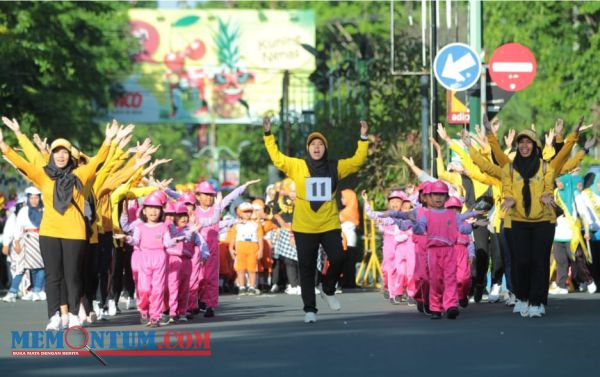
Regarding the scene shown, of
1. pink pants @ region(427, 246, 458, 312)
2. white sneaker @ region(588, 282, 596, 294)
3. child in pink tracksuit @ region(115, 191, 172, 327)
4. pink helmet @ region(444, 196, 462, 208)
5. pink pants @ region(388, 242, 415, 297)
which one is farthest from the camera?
white sneaker @ region(588, 282, 596, 294)

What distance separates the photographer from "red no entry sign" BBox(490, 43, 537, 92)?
25.5 metres

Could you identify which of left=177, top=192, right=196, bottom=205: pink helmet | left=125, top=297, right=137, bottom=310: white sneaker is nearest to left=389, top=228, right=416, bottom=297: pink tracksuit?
left=125, top=297, right=137, bottom=310: white sneaker

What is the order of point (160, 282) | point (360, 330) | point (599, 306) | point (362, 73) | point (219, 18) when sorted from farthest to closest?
1. point (219, 18)
2. point (362, 73)
3. point (599, 306)
4. point (160, 282)
5. point (360, 330)

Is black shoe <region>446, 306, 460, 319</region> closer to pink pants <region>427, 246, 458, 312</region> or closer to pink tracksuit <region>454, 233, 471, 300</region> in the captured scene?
pink pants <region>427, 246, 458, 312</region>

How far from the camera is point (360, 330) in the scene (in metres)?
16.2

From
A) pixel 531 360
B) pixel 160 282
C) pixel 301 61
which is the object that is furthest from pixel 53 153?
pixel 301 61

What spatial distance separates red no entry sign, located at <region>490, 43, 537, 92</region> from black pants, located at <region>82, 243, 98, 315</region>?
30.1ft

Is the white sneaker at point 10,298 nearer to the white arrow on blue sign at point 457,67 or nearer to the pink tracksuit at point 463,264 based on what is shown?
the white arrow on blue sign at point 457,67

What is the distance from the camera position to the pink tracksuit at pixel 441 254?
17922mm

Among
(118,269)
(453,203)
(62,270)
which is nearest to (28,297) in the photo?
(118,269)

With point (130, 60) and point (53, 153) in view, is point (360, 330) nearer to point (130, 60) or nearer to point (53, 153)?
point (53, 153)

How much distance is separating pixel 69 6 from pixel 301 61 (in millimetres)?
23129

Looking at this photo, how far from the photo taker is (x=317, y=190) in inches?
677

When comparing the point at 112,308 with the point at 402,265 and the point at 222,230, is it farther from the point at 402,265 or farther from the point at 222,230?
the point at 402,265
